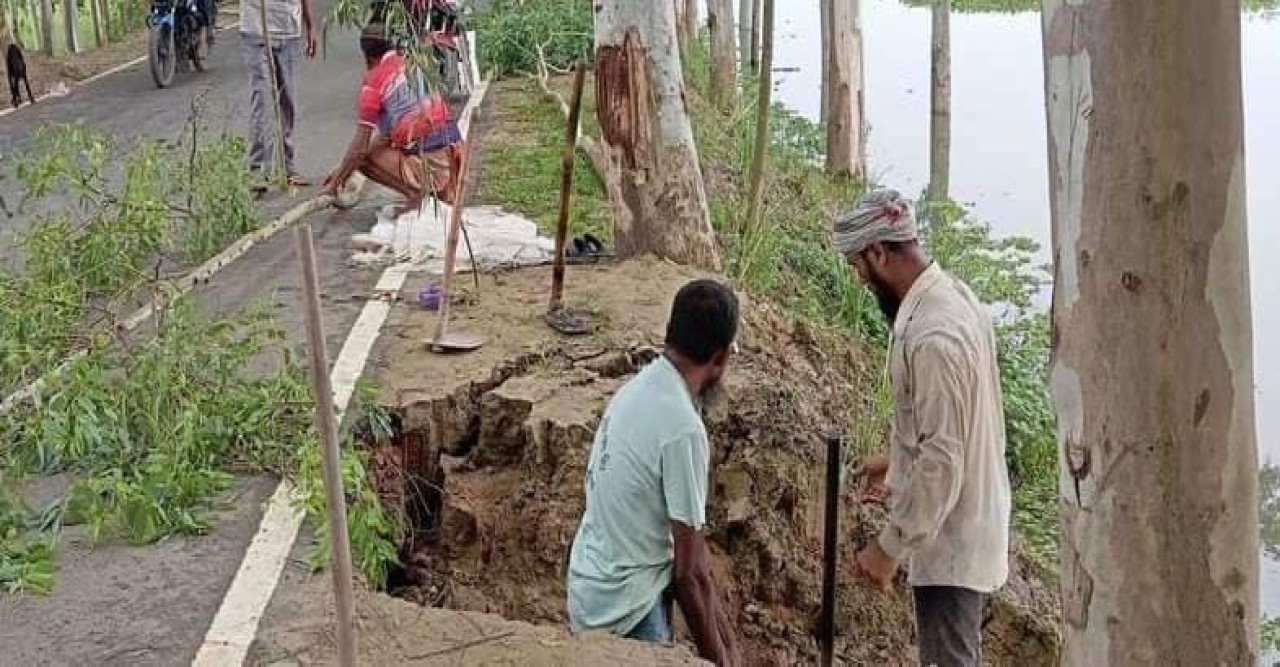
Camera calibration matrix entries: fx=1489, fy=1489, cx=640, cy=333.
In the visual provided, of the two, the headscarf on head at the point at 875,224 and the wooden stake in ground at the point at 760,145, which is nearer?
the headscarf on head at the point at 875,224

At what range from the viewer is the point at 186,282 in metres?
7.77

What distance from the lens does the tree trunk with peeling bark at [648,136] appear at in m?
8.12

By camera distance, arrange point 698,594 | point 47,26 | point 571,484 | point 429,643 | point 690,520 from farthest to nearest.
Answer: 1. point 47,26
2. point 571,484
3. point 429,643
4. point 698,594
5. point 690,520

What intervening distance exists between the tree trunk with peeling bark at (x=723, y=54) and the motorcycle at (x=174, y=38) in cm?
A: 554

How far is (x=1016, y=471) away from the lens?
32.7ft

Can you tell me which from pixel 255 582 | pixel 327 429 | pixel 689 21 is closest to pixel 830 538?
pixel 255 582

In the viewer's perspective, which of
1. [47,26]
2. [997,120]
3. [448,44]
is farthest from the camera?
[997,120]

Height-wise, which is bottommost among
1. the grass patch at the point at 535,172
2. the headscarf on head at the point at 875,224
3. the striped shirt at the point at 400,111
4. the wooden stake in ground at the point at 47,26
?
the grass patch at the point at 535,172

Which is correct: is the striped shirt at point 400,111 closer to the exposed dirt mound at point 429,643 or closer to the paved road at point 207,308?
the paved road at point 207,308

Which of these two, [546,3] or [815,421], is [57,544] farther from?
[546,3]

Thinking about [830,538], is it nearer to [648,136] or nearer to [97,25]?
[648,136]

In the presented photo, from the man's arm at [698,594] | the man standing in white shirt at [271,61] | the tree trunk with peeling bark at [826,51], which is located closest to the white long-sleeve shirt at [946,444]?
the man's arm at [698,594]

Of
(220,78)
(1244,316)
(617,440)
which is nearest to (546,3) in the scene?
(220,78)

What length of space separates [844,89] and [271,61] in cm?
705
